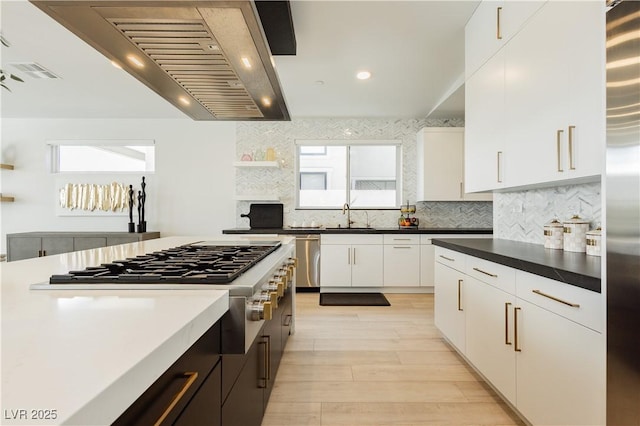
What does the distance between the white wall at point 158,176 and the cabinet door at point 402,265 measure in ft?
8.05

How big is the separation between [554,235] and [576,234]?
15 centimetres

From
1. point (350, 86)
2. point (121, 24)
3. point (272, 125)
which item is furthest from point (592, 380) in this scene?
point (272, 125)

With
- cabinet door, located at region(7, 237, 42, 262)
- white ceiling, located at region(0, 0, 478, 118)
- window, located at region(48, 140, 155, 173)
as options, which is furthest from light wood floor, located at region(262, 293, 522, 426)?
cabinet door, located at region(7, 237, 42, 262)

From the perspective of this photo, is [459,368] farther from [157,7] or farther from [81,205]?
[81,205]

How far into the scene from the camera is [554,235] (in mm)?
1938

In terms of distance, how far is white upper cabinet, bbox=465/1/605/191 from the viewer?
1444 mm

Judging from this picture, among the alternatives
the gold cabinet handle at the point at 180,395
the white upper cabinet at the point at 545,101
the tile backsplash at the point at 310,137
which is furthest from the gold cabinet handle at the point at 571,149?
the tile backsplash at the point at 310,137

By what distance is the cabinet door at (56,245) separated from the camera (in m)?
4.46

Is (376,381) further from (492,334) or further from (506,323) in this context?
(506,323)

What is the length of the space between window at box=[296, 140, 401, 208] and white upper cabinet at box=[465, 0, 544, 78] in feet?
8.17

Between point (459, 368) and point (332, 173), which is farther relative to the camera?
point (332, 173)

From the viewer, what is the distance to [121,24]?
3.52 feet

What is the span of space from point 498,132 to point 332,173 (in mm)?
3058

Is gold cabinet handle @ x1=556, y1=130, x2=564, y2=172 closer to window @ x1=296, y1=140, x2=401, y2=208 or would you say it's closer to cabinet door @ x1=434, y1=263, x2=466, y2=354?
cabinet door @ x1=434, y1=263, x2=466, y2=354
